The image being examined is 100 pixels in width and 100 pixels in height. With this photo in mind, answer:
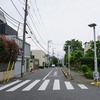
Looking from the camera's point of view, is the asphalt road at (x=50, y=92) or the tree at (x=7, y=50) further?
the tree at (x=7, y=50)

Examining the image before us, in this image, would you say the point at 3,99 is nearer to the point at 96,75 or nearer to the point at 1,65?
the point at 96,75

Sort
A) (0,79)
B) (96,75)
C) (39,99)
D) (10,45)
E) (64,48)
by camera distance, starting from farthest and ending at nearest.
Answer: (64,48) → (10,45) → (0,79) → (96,75) → (39,99)

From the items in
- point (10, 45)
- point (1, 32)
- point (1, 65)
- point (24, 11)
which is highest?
point (24, 11)

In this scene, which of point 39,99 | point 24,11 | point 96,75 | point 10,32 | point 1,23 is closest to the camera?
point 39,99

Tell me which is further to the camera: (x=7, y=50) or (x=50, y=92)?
(x=7, y=50)

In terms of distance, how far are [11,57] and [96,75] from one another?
9.82m

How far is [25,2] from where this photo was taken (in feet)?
101

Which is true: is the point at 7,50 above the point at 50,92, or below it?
above

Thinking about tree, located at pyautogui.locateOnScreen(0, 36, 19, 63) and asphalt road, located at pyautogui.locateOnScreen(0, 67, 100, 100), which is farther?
tree, located at pyautogui.locateOnScreen(0, 36, 19, 63)

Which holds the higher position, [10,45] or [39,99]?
[10,45]

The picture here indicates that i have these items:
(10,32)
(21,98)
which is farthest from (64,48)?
(21,98)

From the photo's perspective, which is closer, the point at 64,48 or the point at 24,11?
the point at 24,11

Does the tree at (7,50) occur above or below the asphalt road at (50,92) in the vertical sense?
above

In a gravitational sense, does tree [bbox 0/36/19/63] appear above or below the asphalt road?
above
